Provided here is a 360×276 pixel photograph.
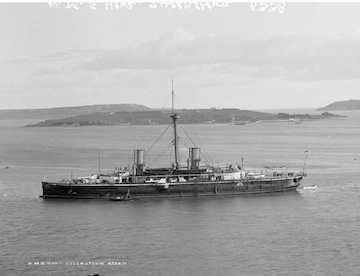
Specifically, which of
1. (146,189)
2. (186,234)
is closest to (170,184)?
(146,189)

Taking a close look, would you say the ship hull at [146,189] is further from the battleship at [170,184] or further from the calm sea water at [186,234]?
the calm sea water at [186,234]

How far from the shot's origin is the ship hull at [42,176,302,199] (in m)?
68.2

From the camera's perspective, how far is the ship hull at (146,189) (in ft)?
224

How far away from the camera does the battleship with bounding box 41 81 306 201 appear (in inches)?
2685

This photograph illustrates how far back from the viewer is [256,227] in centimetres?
5478

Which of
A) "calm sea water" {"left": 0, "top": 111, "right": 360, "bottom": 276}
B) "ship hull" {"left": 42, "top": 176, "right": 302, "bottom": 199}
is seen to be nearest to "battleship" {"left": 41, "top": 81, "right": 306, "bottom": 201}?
"ship hull" {"left": 42, "top": 176, "right": 302, "bottom": 199}

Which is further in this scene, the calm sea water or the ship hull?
the ship hull

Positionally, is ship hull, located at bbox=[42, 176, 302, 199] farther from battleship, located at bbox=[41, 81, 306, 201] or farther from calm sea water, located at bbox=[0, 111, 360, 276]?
calm sea water, located at bbox=[0, 111, 360, 276]

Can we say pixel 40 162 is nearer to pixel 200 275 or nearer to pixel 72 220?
pixel 72 220

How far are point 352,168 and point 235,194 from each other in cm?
3066

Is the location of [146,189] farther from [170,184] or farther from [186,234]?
[186,234]

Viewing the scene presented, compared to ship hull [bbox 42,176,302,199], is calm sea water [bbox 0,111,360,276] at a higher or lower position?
lower

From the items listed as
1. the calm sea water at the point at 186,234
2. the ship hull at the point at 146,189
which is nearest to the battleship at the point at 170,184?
the ship hull at the point at 146,189

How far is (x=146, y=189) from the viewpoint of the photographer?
6862 centimetres
